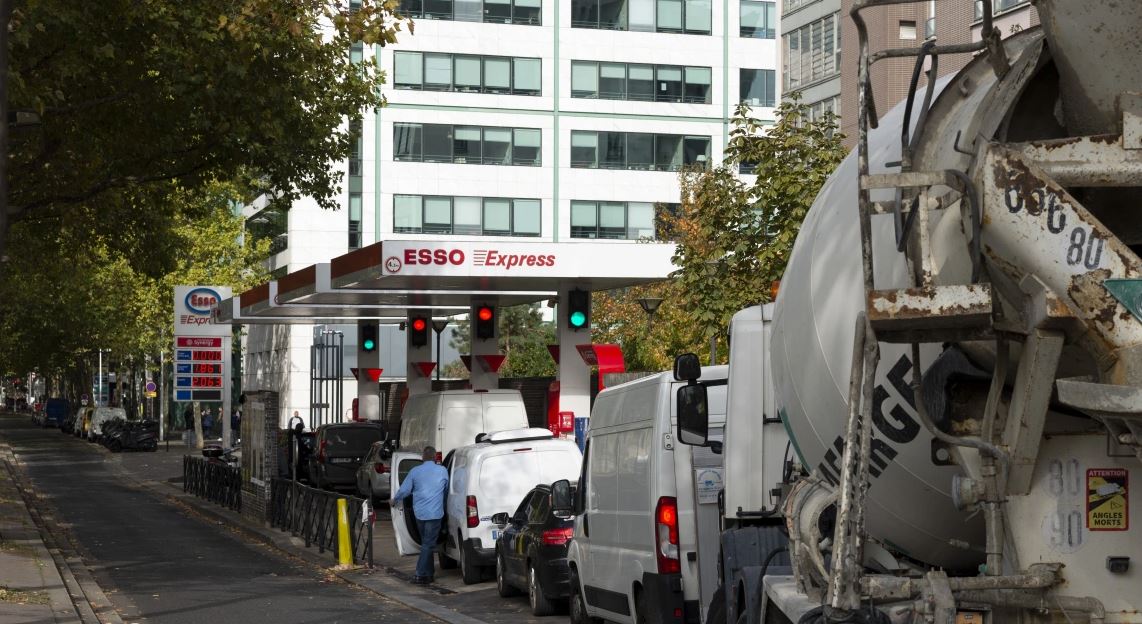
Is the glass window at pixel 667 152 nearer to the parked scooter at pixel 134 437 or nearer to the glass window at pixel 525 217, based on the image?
the glass window at pixel 525 217

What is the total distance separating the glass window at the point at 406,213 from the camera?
67.4 metres

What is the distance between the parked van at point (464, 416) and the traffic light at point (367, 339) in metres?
16.4

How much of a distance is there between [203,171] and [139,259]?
517cm

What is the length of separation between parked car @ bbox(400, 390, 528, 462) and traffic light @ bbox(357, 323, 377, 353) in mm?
16382

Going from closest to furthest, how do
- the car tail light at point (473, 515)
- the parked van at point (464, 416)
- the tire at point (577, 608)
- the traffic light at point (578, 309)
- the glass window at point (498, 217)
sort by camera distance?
the tire at point (577, 608) → the car tail light at point (473, 515) → the parked van at point (464, 416) → the traffic light at point (578, 309) → the glass window at point (498, 217)

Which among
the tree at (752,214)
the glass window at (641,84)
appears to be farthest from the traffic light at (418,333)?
the glass window at (641,84)

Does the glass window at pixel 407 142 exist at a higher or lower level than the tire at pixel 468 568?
higher

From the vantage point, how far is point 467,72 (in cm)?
6819

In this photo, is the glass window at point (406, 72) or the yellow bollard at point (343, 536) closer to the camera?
the yellow bollard at point (343, 536)

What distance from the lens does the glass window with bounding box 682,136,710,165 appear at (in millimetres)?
71125

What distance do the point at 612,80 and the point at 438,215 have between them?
405 inches

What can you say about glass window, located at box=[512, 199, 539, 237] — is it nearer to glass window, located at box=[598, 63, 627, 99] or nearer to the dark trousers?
glass window, located at box=[598, 63, 627, 99]

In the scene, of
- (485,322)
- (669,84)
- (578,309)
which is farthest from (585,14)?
(578,309)

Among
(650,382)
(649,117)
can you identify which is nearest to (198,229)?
(649,117)
